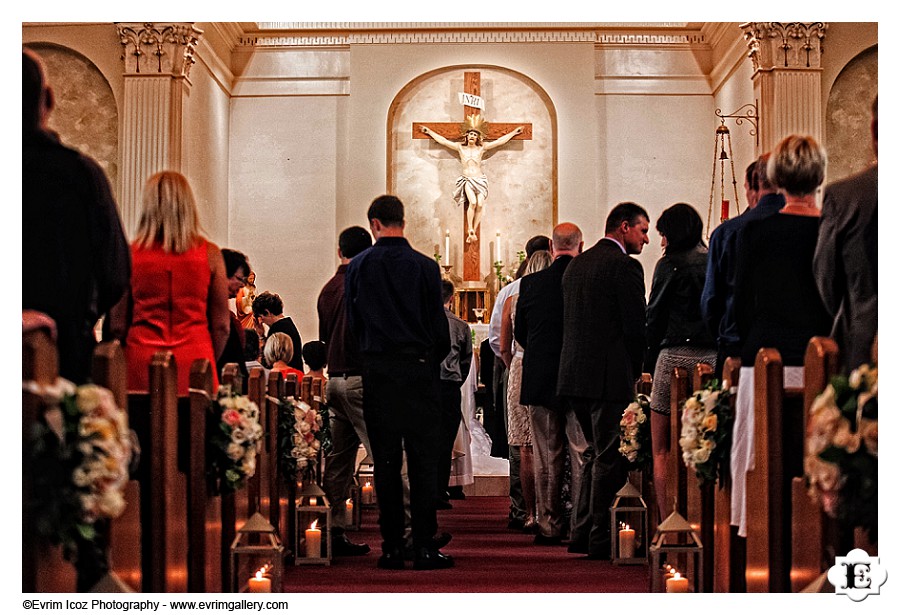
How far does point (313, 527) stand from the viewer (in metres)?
5.66

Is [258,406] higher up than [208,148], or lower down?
lower down

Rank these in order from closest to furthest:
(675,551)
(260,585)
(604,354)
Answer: (260,585) < (675,551) < (604,354)

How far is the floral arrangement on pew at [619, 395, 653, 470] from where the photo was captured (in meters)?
5.50

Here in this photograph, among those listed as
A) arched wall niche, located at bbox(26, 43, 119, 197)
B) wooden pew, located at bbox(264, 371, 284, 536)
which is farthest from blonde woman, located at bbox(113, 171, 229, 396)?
arched wall niche, located at bbox(26, 43, 119, 197)

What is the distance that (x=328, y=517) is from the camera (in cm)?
553

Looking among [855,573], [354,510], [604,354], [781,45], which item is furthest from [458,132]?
[855,573]

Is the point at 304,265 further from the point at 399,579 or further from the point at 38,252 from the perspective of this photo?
the point at 38,252

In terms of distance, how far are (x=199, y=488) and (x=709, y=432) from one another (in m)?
1.68

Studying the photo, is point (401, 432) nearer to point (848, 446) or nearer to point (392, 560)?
point (392, 560)

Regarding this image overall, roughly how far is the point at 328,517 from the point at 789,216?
8.17 feet

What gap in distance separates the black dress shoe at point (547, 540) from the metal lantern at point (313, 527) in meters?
1.11

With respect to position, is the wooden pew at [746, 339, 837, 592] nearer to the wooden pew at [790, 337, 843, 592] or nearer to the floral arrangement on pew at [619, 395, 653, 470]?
the wooden pew at [790, 337, 843, 592]

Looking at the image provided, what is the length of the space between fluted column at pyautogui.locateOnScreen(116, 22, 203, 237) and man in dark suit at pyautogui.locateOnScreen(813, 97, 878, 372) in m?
9.78
